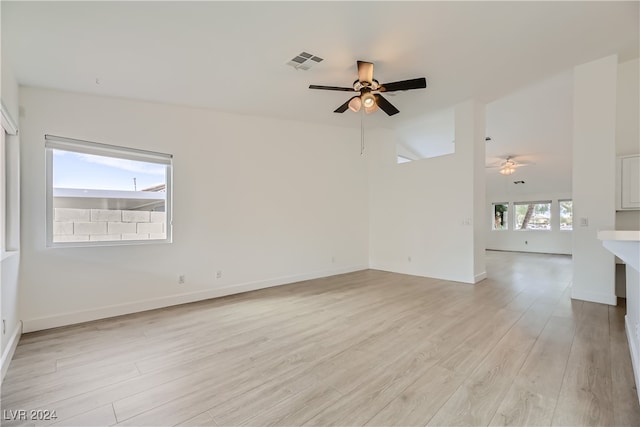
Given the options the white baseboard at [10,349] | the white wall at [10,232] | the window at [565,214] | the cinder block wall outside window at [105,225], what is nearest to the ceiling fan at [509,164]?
the window at [565,214]

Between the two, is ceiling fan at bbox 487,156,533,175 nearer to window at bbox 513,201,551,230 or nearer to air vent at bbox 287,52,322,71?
window at bbox 513,201,551,230

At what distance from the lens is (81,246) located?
10.2 feet

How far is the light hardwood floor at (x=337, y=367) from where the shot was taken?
1579mm

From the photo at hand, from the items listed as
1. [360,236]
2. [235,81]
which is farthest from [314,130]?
[360,236]

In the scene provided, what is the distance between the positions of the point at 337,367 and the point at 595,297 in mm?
3831

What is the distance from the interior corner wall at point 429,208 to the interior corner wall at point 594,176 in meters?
1.29

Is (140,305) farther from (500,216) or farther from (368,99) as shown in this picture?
(500,216)

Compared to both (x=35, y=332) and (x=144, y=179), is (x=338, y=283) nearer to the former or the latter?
(x=144, y=179)

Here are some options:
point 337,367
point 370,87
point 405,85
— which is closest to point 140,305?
point 337,367

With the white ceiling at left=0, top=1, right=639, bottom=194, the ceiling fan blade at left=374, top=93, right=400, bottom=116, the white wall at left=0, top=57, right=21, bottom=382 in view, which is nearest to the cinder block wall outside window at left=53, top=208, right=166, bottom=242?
the white wall at left=0, top=57, right=21, bottom=382

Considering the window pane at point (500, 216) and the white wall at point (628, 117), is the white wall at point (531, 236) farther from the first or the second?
the white wall at point (628, 117)

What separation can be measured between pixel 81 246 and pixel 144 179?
3.51 ft

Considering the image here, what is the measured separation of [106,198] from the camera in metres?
3.36

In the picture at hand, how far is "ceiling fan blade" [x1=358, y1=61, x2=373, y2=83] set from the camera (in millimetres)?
2895
